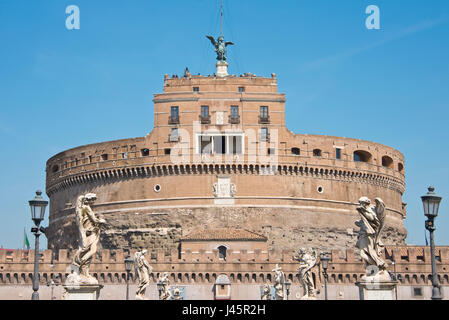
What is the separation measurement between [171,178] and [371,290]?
4595 centimetres

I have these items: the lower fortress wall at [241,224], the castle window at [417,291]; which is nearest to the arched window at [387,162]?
the lower fortress wall at [241,224]

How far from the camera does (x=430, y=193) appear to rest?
16828 mm

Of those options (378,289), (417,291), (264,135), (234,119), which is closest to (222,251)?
(264,135)

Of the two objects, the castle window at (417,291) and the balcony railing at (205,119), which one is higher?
the balcony railing at (205,119)

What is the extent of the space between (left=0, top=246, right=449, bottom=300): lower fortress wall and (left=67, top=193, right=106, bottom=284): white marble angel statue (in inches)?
1528

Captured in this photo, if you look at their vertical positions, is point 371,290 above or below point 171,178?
below

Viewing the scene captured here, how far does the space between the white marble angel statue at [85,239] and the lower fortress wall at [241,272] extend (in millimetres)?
38815

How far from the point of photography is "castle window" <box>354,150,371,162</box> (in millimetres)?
64912

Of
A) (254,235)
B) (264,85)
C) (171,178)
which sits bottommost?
(254,235)

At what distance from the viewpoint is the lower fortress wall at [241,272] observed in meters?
53.5

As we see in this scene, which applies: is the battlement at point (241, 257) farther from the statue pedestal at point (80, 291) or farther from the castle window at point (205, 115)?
the statue pedestal at point (80, 291)
